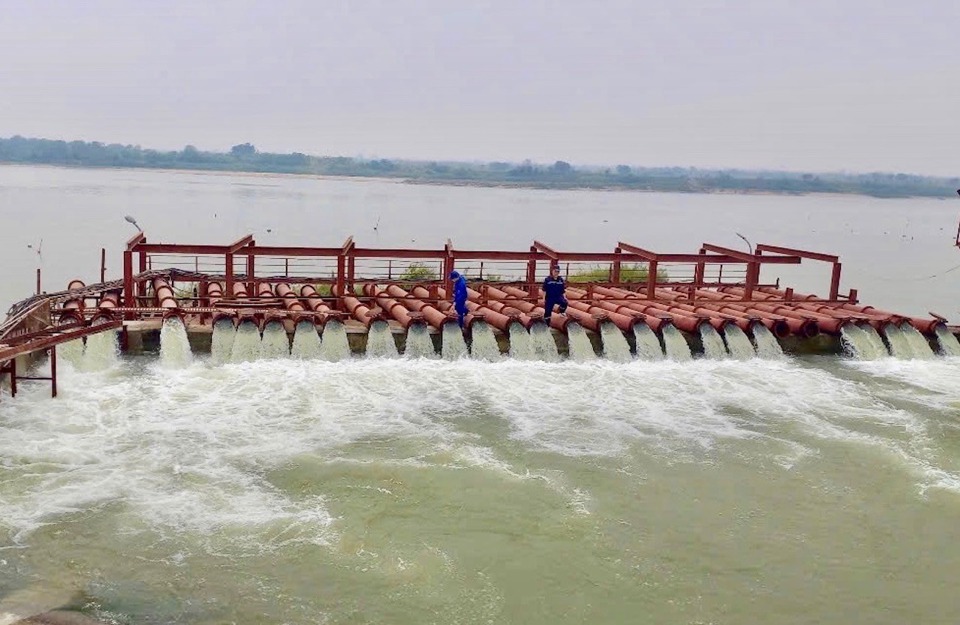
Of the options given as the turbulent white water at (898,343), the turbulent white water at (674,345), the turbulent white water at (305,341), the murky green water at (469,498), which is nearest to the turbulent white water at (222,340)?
the murky green water at (469,498)

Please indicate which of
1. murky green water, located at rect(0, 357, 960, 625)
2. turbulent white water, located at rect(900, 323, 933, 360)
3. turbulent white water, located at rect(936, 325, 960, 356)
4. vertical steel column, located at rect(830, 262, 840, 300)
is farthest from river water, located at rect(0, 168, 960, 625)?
vertical steel column, located at rect(830, 262, 840, 300)

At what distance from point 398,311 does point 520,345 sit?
3108 mm

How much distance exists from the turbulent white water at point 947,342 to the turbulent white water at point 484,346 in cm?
1178

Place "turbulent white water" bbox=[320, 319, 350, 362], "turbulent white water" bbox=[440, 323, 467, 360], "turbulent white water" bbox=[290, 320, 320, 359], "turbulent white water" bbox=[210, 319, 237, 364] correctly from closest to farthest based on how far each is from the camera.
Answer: "turbulent white water" bbox=[210, 319, 237, 364]
"turbulent white water" bbox=[290, 320, 320, 359]
"turbulent white water" bbox=[320, 319, 350, 362]
"turbulent white water" bbox=[440, 323, 467, 360]

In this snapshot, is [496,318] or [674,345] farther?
[496,318]

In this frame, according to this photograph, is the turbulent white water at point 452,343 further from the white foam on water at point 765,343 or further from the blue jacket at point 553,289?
the white foam on water at point 765,343

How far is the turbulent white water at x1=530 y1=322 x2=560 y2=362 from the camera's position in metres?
18.3

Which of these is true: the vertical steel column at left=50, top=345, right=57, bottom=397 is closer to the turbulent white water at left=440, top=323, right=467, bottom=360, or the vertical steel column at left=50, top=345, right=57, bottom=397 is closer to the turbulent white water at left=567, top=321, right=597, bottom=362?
the turbulent white water at left=440, top=323, right=467, bottom=360

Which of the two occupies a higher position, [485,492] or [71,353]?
[71,353]

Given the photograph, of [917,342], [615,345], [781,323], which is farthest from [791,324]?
[615,345]

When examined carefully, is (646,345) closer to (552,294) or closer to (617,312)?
(617,312)

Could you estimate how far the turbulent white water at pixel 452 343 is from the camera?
17891 millimetres

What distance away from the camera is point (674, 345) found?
61.6 ft

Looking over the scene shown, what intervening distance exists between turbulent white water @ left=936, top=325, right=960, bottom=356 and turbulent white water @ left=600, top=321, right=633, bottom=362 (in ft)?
28.2
